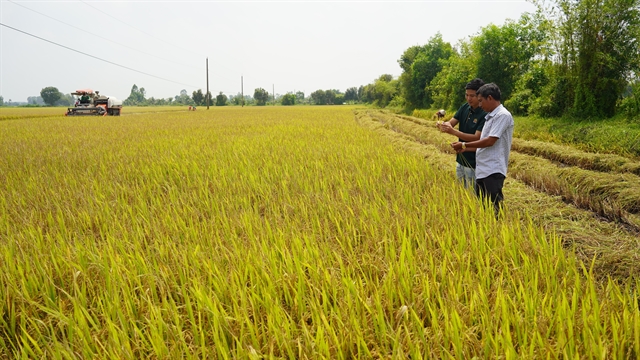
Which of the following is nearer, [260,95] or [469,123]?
[469,123]

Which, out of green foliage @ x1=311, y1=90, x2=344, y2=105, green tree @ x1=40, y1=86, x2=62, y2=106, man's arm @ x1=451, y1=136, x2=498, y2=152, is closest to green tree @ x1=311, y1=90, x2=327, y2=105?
green foliage @ x1=311, y1=90, x2=344, y2=105

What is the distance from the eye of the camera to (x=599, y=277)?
7.41ft

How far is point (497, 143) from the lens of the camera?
3.01 meters

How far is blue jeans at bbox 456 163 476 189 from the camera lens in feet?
12.3

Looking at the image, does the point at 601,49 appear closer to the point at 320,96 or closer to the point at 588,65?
the point at 588,65

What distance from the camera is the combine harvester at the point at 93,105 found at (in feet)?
72.8

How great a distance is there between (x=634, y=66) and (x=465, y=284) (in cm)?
1034

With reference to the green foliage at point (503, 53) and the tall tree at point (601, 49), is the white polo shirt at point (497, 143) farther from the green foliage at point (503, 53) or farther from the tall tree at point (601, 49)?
the green foliage at point (503, 53)

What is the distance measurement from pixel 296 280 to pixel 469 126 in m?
2.64

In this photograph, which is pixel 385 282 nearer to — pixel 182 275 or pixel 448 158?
pixel 182 275

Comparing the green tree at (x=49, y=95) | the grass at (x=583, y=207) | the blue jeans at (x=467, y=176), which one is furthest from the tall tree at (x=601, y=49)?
the green tree at (x=49, y=95)

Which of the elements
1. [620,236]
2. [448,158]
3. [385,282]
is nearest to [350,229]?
[385,282]

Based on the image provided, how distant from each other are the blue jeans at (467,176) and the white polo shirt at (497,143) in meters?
0.53

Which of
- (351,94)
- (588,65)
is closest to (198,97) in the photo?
(351,94)
